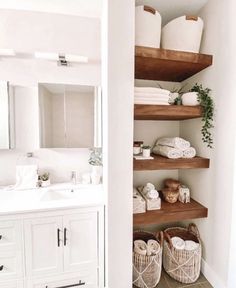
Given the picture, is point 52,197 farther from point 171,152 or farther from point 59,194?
point 171,152

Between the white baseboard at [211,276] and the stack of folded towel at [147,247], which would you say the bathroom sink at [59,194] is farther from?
the white baseboard at [211,276]

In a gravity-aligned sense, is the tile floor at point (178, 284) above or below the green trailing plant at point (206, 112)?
below

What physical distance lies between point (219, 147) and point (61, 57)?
1497mm

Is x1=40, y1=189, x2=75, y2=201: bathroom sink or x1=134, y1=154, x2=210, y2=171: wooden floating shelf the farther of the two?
x1=40, y1=189, x2=75, y2=201: bathroom sink

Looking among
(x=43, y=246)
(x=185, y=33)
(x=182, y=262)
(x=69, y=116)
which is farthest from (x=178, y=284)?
(x=185, y=33)

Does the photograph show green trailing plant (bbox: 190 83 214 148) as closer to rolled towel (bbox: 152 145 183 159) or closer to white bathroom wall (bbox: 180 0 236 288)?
white bathroom wall (bbox: 180 0 236 288)

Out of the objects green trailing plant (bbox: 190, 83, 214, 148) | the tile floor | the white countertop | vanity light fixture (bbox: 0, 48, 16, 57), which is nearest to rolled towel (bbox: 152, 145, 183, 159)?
green trailing plant (bbox: 190, 83, 214, 148)

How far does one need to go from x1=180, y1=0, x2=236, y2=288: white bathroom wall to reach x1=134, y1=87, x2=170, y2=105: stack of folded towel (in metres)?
0.41

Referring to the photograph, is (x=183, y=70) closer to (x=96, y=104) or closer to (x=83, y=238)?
(x=96, y=104)

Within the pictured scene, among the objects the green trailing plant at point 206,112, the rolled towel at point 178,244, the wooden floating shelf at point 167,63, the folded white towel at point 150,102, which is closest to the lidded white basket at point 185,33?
the wooden floating shelf at point 167,63

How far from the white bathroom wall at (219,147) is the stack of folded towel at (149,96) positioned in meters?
0.41

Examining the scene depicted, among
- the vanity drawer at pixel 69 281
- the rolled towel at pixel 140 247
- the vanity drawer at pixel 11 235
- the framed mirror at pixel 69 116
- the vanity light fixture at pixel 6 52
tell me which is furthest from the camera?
the framed mirror at pixel 69 116

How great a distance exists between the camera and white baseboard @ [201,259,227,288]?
131cm

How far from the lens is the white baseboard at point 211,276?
131 cm
